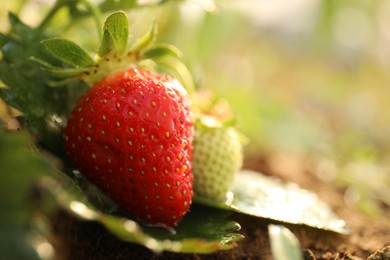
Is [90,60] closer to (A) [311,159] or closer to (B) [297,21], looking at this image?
(A) [311,159]

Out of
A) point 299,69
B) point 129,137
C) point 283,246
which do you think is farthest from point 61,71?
point 299,69

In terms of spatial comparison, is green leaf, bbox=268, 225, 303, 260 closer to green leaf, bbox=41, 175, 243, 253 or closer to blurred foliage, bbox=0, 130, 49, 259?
green leaf, bbox=41, 175, 243, 253

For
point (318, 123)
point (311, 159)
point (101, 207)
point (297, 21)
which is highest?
point (297, 21)

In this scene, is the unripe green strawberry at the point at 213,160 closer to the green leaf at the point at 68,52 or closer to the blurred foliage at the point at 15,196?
the green leaf at the point at 68,52

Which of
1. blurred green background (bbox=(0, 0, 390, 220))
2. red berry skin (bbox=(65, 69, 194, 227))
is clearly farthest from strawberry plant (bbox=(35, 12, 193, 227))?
blurred green background (bbox=(0, 0, 390, 220))

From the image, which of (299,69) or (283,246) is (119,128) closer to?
(283,246)

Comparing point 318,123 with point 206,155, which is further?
point 318,123

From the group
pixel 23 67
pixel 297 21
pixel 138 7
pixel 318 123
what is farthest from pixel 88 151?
pixel 297 21
